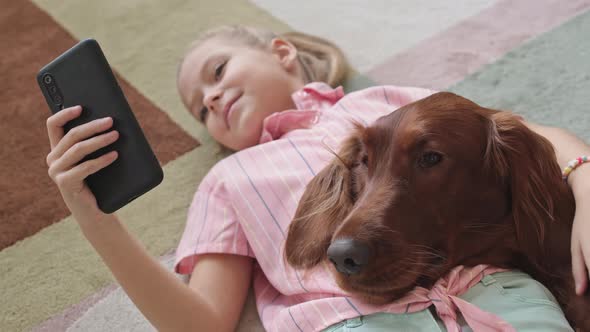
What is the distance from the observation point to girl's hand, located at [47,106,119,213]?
1126mm

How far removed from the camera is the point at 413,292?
112 centimetres

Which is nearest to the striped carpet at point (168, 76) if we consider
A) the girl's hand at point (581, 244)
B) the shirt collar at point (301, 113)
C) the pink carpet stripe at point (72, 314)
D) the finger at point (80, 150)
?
the pink carpet stripe at point (72, 314)

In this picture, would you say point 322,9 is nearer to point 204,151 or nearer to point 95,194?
point 204,151

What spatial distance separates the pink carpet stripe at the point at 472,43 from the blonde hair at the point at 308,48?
0.15 meters

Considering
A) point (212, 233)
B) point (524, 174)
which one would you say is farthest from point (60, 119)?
point (524, 174)

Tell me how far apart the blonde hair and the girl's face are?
0.05 m

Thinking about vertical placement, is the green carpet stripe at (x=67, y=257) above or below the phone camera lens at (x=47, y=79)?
below

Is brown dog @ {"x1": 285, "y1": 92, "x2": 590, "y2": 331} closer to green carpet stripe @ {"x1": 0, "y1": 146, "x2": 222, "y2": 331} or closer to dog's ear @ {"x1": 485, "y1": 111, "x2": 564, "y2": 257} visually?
dog's ear @ {"x1": 485, "y1": 111, "x2": 564, "y2": 257}

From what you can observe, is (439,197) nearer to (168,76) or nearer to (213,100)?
(213,100)

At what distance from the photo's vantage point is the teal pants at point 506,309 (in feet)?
3.49

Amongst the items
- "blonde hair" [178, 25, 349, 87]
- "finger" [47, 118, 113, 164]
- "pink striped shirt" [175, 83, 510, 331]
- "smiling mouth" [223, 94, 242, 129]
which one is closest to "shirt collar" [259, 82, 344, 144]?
"pink striped shirt" [175, 83, 510, 331]

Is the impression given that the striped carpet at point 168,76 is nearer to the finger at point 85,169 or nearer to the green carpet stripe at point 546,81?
the green carpet stripe at point 546,81

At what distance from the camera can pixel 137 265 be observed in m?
1.26

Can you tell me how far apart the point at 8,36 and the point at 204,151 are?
4.53 feet
